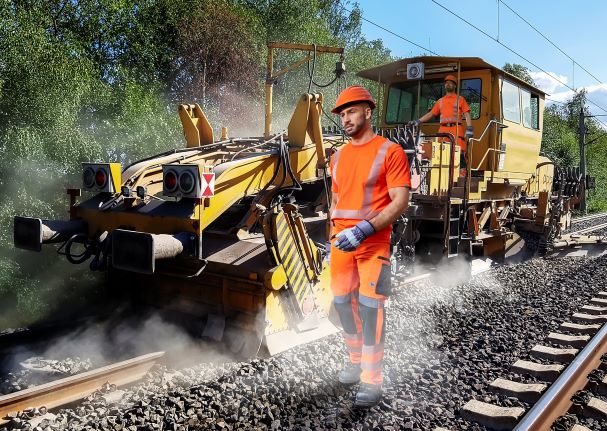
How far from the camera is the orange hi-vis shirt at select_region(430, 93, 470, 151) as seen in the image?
7.92m

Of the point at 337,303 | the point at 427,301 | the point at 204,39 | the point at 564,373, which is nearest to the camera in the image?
the point at 337,303

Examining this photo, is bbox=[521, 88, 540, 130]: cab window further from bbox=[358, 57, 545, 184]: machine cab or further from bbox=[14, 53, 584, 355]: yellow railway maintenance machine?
bbox=[14, 53, 584, 355]: yellow railway maintenance machine

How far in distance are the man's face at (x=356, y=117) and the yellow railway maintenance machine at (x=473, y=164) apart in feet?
9.61

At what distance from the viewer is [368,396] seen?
3.61 m

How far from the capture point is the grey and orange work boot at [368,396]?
3.61 m

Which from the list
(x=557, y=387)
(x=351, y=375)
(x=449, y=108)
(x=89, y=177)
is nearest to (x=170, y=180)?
(x=89, y=177)

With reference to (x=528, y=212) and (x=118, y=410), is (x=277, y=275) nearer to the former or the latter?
(x=118, y=410)

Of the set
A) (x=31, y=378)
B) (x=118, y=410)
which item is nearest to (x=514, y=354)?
(x=118, y=410)

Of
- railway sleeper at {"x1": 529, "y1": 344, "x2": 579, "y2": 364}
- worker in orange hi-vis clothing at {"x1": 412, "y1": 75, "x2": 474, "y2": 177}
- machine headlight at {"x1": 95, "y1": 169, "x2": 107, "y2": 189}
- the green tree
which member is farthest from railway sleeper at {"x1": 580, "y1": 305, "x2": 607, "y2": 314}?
the green tree

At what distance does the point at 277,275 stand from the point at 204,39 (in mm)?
14924

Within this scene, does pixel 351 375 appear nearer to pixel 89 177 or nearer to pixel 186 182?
pixel 186 182

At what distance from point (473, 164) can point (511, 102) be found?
1.33m

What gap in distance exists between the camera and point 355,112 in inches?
141

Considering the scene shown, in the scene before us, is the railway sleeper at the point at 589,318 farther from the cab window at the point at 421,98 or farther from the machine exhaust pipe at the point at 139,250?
the machine exhaust pipe at the point at 139,250
